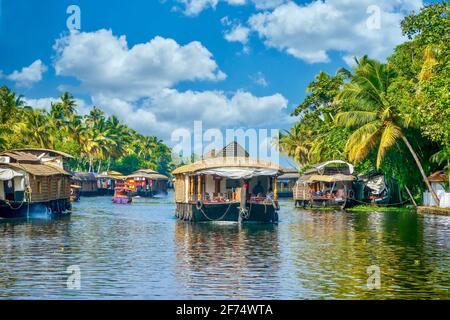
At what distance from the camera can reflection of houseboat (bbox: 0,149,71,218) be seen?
4288 cm

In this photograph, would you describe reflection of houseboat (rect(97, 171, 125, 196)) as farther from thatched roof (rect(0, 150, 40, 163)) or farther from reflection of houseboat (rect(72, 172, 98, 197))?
thatched roof (rect(0, 150, 40, 163))

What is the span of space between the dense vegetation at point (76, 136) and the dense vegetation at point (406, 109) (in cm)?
2825

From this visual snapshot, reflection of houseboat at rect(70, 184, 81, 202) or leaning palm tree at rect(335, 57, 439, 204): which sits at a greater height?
leaning palm tree at rect(335, 57, 439, 204)

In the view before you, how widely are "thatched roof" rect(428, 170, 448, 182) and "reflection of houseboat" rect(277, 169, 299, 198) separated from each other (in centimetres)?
5375

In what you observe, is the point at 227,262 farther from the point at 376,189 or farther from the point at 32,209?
the point at 376,189

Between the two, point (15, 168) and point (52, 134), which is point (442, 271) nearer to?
point (15, 168)

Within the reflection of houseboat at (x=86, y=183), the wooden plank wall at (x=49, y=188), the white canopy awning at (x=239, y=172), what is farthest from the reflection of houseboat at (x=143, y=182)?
the white canopy awning at (x=239, y=172)

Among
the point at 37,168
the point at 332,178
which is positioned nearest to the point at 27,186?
the point at 37,168

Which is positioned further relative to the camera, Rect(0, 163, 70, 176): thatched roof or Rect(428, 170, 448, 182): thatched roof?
Rect(428, 170, 448, 182): thatched roof

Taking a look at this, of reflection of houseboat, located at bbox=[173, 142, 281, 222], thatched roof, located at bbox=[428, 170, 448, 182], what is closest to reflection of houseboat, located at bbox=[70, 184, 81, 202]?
reflection of houseboat, located at bbox=[173, 142, 281, 222]

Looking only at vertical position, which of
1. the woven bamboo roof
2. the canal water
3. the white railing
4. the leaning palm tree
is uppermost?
the leaning palm tree

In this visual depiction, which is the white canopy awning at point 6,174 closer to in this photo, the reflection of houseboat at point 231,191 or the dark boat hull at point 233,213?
the reflection of houseboat at point 231,191

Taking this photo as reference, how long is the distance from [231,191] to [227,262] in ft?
61.8

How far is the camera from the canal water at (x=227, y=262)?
1603 cm
